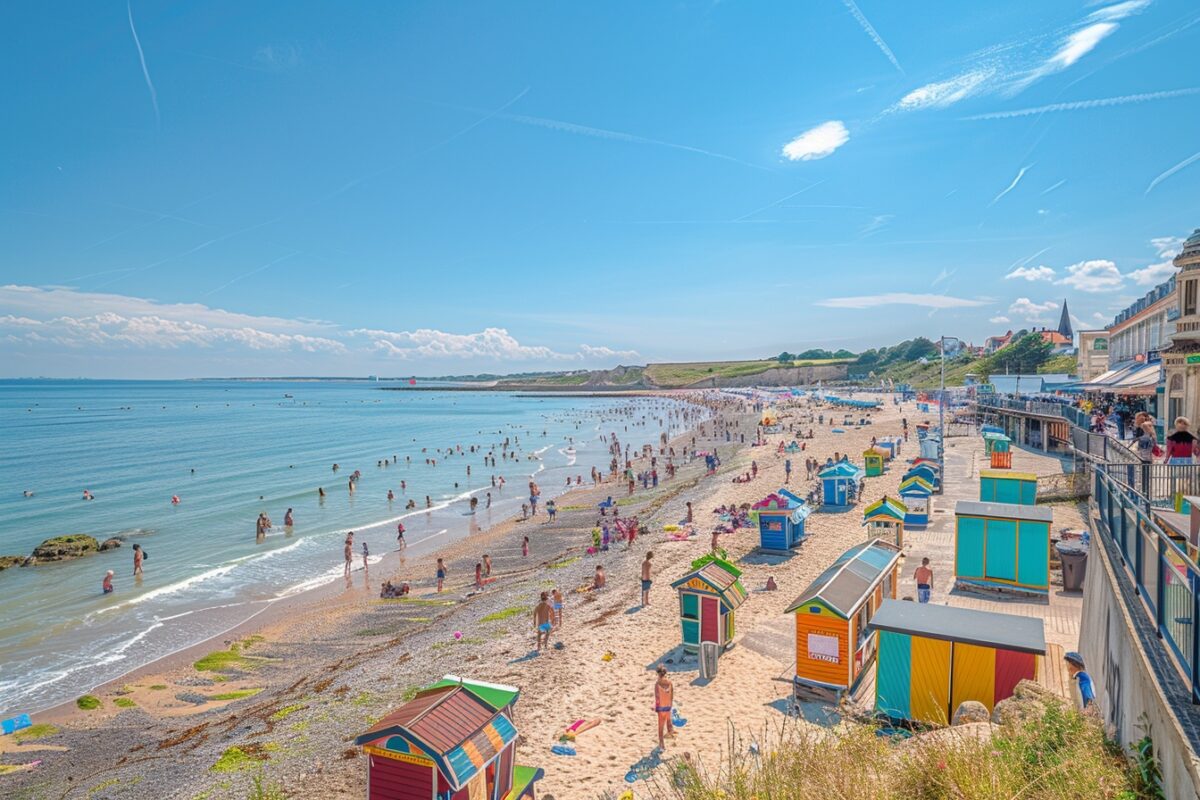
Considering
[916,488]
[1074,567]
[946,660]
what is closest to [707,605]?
[946,660]

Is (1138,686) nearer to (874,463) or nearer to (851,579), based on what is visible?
(851,579)

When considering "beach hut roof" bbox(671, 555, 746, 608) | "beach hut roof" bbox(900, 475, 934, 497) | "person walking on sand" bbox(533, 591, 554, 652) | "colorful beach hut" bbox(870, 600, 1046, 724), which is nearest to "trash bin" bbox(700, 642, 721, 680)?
"beach hut roof" bbox(671, 555, 746, 608)

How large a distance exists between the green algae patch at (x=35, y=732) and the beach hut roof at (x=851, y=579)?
13.6 metres

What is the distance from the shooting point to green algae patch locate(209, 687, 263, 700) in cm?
1342

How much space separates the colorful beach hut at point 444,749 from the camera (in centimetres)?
627

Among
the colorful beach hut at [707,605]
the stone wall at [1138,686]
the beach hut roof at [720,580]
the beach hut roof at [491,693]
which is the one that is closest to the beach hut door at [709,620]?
the colorful beach hut at [707,605]

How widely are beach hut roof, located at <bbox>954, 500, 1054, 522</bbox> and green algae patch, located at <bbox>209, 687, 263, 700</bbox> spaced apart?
15.1m

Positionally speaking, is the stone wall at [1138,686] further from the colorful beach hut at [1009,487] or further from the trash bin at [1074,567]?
the colorful beach hut at [1009,487]

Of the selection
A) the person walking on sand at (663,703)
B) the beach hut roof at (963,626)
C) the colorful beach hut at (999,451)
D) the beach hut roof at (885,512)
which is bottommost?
the person walking on sand at (663,703)

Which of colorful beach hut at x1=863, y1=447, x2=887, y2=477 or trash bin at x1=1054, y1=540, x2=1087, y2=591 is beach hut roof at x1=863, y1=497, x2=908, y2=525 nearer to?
trash bin at x1=1054, y1=540, x2=1087, y2=591

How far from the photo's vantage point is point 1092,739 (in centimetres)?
503

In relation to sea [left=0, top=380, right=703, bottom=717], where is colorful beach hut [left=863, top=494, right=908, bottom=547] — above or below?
above

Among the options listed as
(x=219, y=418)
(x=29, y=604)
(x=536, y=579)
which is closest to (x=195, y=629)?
(x=29, y=604)

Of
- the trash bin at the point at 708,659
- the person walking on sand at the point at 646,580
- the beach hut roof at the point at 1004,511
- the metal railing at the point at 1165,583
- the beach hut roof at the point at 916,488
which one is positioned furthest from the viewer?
the beach hut roof at the point at 916,488
